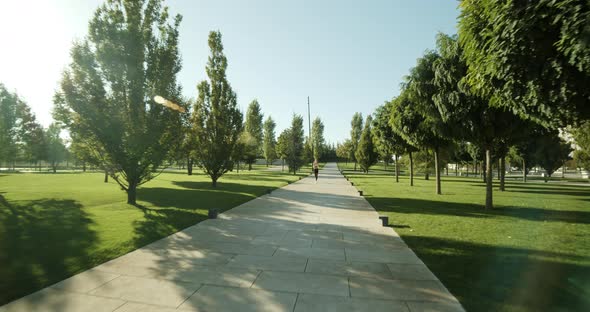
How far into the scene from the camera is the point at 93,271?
507 centimetres

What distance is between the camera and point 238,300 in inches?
157

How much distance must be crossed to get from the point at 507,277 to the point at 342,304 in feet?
9.96

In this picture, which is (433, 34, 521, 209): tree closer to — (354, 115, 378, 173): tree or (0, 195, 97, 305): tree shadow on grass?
(0, 195, 97, 305): tree shadow on grass

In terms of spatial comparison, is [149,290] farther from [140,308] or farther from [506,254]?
[506,254]

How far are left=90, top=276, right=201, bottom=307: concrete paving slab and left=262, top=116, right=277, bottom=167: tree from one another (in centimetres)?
6140

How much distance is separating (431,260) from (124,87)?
13.0 m

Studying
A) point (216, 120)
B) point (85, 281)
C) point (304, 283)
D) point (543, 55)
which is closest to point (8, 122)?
point (216, 120)

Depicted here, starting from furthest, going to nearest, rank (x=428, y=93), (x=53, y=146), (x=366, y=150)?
1. (x=53, y=146)
2. (x=366, y=150)
3. (x=428, y=93)

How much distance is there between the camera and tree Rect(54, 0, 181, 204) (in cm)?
1184

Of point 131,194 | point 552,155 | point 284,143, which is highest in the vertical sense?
point 284,143

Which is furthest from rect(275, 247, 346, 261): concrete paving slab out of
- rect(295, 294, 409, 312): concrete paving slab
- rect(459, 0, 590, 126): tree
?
rect(459, 0, 590, 126): tree

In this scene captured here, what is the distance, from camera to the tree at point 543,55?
4480 mm

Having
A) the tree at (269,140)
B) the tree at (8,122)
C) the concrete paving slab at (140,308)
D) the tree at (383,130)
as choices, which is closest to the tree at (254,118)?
the tree at (269,140)

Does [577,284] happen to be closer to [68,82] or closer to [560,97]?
[560,97]
